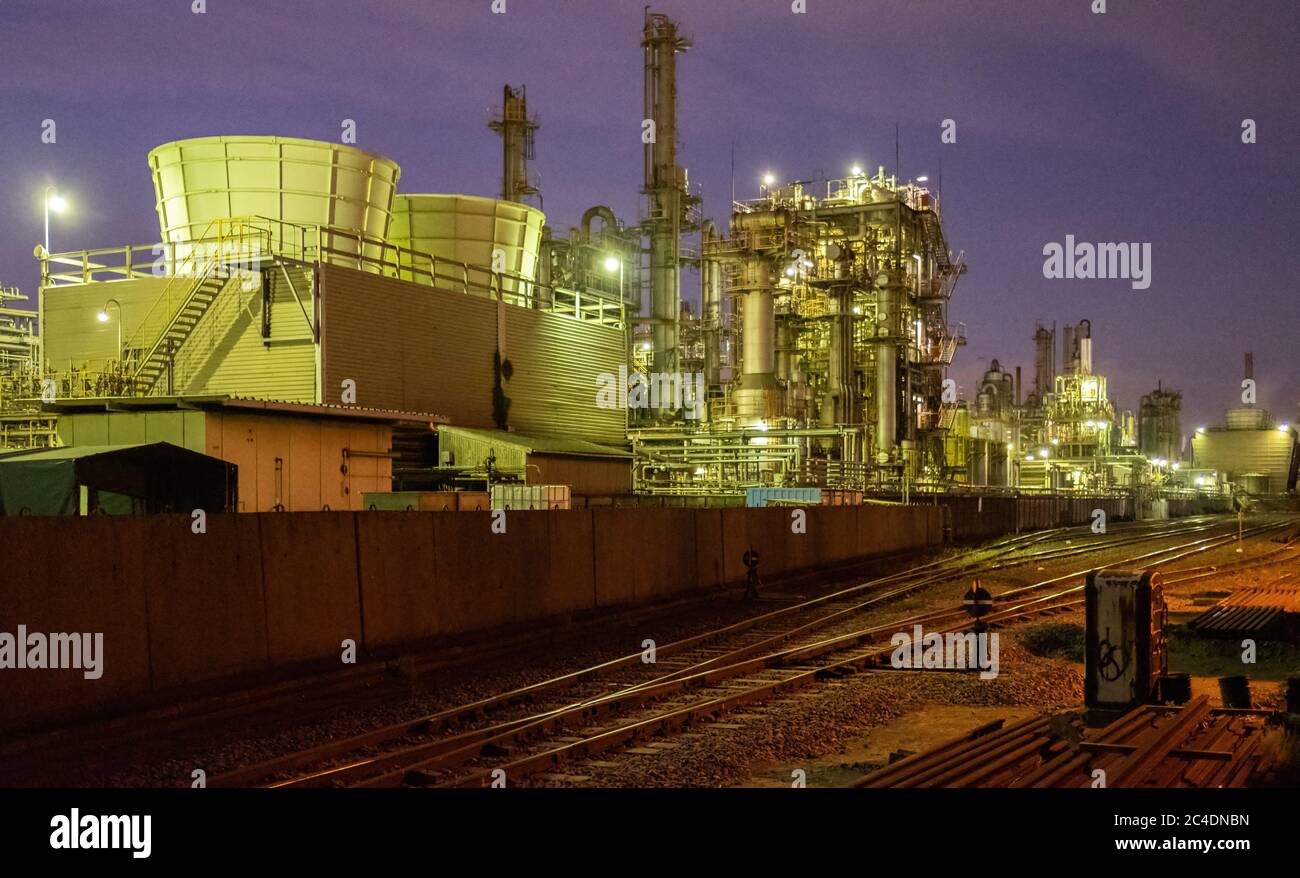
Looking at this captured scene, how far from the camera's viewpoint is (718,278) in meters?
66.1

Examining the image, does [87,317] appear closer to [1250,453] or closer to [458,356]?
[458,356]

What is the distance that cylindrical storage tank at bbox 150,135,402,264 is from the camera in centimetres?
3372

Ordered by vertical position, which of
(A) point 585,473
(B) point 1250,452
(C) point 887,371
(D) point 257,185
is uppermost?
(D) point 257,185

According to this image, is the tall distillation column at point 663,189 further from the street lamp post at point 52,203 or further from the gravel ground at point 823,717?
the gravel ground at point 823,717

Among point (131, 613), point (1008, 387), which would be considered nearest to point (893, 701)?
point (131, 613)

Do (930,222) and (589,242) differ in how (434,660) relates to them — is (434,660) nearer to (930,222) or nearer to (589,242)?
(589,242)

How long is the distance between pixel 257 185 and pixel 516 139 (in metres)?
33.5

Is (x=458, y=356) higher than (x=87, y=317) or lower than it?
lower

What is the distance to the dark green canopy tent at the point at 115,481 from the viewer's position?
53.6ft

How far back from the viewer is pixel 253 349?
30.2 meters

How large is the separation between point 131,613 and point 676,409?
46.0 m

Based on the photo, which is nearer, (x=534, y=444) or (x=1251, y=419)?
(x=534, y=444)

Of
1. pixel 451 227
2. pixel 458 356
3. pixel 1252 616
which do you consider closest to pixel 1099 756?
pixel 1252 616

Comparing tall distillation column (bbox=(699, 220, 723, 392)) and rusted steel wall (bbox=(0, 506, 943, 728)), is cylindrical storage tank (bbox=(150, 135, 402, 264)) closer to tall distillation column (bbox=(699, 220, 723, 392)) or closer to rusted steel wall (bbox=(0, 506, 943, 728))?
rusted steel wall (bbox=(0, 506, 943, 728))
